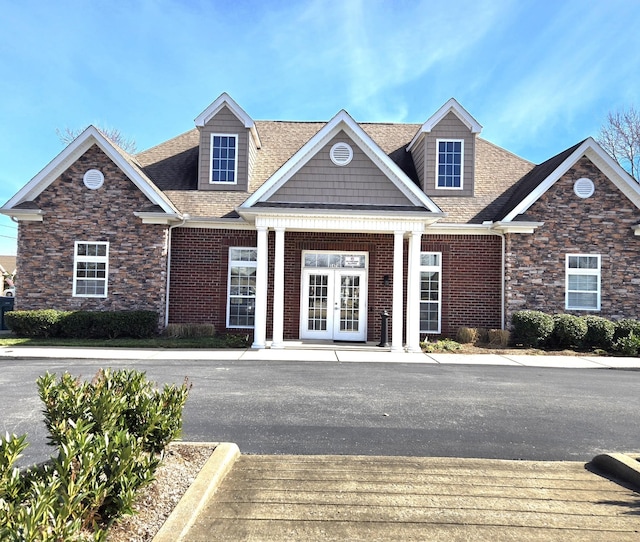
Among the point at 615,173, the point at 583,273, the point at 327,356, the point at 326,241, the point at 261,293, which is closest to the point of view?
the point at 327,356

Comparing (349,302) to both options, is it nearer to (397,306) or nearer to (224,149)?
(397,306)

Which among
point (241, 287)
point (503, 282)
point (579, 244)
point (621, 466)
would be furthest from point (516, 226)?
point (621, 466)

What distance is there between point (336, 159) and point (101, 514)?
39.4ft

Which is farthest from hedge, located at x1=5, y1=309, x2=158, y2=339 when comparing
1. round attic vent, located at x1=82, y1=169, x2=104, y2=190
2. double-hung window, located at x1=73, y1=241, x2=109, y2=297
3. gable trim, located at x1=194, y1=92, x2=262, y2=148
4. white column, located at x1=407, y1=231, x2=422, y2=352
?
white column, located at x1=407, y1=231, x2=422, y2=352

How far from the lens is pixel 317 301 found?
1510 centimetres

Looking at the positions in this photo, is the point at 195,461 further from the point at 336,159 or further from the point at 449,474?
the point at 336,159

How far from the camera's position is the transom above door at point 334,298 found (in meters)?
15.1

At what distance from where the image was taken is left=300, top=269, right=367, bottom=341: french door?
1505 centimetres

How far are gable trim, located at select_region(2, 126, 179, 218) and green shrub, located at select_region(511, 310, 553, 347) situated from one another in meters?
10.9

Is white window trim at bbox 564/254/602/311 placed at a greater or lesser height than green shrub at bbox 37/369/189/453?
greater

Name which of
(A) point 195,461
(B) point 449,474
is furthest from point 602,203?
(A) point 195,461

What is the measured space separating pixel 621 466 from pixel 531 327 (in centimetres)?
973

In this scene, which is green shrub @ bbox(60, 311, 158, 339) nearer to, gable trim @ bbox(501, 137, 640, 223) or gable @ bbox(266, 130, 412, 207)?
gable @ bbox(266, 130, 412, 207)

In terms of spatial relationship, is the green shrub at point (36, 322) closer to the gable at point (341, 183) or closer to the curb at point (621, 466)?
the gable at point (341, 183)
